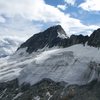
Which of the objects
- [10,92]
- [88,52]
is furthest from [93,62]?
[10,92]

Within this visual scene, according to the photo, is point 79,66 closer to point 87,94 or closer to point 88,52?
point 88,52

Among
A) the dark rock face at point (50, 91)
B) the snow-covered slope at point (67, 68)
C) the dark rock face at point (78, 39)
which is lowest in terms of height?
the dark rock face at point (50, 91)

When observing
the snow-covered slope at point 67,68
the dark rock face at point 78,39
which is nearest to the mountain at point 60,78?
the snow-covered slope at point 67,68

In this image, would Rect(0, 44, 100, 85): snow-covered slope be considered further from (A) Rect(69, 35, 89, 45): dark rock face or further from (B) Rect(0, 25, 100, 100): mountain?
(A) Rect(69, 35, 89, 45): dark rock face

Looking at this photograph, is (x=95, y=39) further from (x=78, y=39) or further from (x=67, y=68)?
(x=78, y=39)

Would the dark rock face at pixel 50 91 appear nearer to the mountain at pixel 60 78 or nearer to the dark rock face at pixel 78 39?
the mountain at pixel 60 78

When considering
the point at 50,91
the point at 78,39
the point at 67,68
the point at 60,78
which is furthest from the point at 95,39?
the point at 50,91

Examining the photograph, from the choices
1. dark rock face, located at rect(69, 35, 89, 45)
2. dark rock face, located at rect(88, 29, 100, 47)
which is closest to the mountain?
dark rock face, located at rect(88, 29, 100, 47)

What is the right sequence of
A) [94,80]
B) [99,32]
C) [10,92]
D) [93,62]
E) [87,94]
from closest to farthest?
[87,94]
[94,80]
[93,62]
[10,92]
[99,32]

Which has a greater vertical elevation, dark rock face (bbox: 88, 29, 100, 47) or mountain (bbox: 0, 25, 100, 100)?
dark rock face (bbox: 88, 29, 100, 47)

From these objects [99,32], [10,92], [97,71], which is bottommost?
[10,92]

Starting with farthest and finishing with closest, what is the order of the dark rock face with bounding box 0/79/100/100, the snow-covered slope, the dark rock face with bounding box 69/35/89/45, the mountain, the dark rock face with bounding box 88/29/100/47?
the dark rock face with bounding box 69/35/89/45
the dark rock face with bounding box 88/29/100/47
the snow-covered slope
the mountain
the dark rock face with bounding box 0/79/100/100
